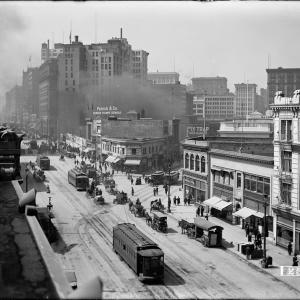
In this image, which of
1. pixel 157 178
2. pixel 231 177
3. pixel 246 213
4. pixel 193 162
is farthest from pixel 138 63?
pixel 246 213

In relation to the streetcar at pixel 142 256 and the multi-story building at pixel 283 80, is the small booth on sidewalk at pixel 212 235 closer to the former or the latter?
Answer: the streetcar at pixel 142 256

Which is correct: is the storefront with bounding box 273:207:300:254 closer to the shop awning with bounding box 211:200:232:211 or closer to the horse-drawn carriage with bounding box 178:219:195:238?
the horse-drawn carriage with bounding box 178:219:195:238

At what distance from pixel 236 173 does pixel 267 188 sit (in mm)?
5582

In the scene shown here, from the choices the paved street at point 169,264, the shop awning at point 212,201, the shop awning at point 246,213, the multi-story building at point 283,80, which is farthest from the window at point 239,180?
the multi-story building at point 283,80

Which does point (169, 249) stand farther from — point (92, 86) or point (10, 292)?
point (92, 86)

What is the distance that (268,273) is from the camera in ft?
101

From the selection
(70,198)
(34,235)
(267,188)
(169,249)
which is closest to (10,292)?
(34,235)

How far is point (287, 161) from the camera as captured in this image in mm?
37875

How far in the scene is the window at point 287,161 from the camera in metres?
37.5

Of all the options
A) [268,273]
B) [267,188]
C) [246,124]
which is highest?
[246,124]

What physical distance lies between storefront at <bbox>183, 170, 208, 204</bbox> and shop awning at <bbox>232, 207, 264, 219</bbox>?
9.45m

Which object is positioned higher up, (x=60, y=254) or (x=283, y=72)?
(x=283, y=72)

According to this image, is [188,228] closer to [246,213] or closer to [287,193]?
[246,213]

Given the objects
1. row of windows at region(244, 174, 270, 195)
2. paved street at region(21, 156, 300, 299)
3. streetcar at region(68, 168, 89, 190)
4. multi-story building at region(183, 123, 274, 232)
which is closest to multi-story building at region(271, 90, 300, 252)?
multi-story building at region(183, 123, 274, 232)
